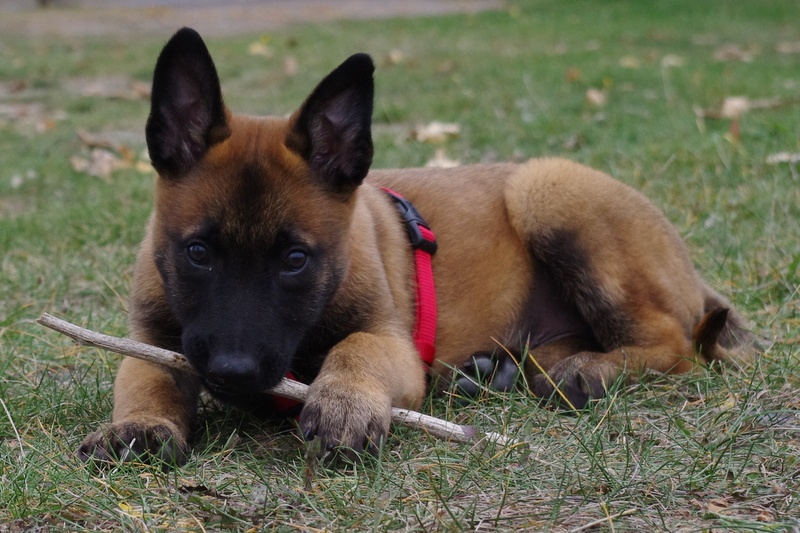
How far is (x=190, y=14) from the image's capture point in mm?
18797

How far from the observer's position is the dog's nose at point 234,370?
9.73ft

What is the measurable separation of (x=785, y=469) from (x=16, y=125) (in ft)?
28.7

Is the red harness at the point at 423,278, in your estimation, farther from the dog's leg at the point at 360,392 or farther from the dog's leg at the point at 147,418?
the dog's leg at the point at 147,418

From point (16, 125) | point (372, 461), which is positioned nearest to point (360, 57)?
point (372, 461)

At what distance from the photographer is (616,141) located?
25.4ft

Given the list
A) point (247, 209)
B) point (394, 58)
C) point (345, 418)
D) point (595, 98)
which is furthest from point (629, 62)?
point (345, 418)

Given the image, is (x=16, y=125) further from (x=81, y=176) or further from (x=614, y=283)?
(x=614, y=283)

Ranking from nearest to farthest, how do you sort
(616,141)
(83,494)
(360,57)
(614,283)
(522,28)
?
(83,494) → (360,57) → (614,283) → (616,141) → (522,28)

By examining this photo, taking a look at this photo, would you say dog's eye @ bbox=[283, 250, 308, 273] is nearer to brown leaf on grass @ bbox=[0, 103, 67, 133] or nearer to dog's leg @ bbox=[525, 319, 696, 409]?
dog's leg @ bbox=[525, 319, 696, 409]

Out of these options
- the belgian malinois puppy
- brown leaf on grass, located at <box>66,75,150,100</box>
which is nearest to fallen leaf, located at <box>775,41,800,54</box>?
brown leaf on grass, located at <box>66,75,150,100</box>

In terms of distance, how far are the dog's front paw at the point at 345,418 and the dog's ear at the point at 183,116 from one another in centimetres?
93

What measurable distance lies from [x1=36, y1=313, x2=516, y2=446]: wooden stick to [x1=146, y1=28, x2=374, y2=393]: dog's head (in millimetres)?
129

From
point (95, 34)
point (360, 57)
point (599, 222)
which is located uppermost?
point (360, 57)

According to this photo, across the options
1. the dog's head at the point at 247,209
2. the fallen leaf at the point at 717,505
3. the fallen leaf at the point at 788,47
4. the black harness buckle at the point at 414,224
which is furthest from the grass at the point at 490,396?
the black harness buckle at the point at 414,224
